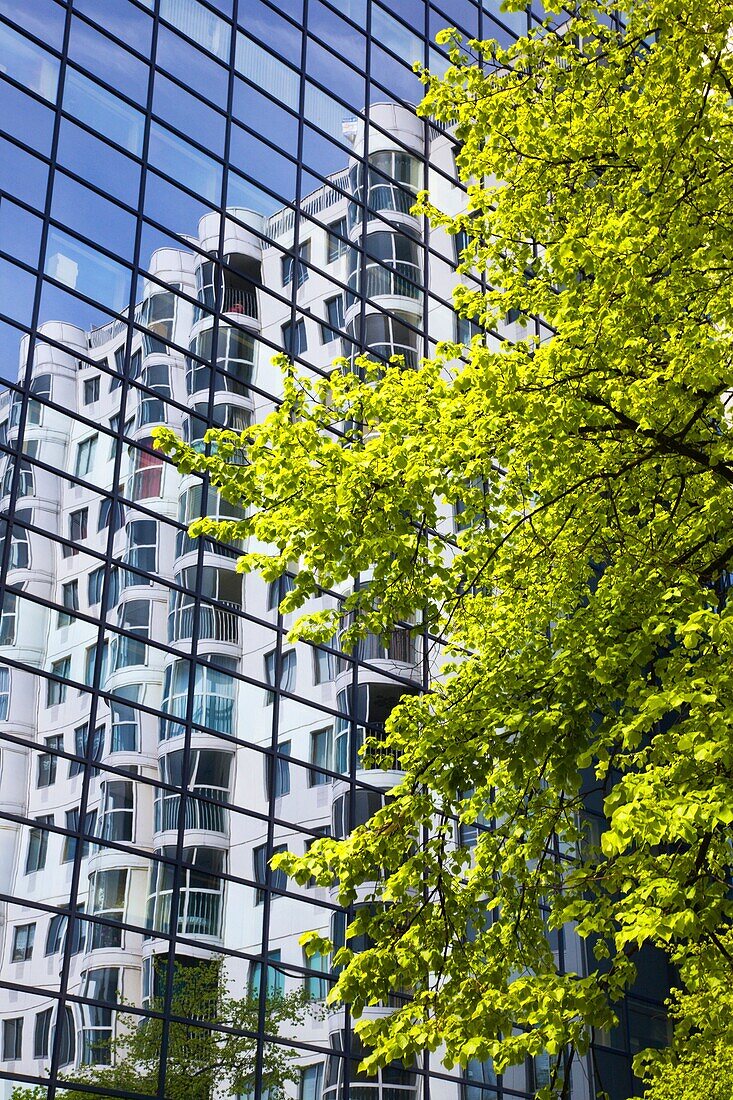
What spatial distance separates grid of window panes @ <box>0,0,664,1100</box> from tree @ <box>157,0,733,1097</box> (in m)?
6.37

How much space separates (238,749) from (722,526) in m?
11.9

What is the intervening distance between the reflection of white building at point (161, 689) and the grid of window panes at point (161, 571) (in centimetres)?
5

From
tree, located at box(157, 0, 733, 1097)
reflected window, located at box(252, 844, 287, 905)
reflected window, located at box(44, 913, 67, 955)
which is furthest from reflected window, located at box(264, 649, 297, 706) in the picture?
tree, located at box(157, 0, 733, 1097)

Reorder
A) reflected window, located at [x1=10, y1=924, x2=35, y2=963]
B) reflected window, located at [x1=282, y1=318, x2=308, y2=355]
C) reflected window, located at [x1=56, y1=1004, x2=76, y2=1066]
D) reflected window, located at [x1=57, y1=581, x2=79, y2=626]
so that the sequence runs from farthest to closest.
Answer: reflected window, located at [x1=282, y1=318, x2=308, y2=355] → reflected window, located at [x1=57, y1=581, x2=79, y2=626] → reflected window, located at [x1=56, y1=1004, x2=76, y2=1066] → reflected window, located at [x1=10, y1=924, x2=35, y2=963]

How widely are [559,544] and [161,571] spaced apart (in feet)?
33.2

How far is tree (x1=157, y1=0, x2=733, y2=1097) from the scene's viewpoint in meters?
10.3

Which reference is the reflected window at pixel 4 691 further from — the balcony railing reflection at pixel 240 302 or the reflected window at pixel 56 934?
the balcony railing reflection at pixel 240 302

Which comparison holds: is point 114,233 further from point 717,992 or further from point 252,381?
point 717,992

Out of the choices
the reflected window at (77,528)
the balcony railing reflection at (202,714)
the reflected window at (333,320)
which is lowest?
the balcony railing reflection at (202,714)

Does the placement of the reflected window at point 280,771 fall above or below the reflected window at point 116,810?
above

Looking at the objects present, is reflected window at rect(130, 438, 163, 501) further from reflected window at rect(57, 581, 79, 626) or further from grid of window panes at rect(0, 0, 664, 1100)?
reflected window at rect(57, 581, 79, 626)

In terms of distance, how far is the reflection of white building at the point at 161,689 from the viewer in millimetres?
18047

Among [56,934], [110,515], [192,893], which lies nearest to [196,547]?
[110,515]

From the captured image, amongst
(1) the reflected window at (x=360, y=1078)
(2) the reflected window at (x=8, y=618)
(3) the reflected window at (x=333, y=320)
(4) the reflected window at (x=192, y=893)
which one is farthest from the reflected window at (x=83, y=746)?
(3) the reflected window at (x=333, y=320)
